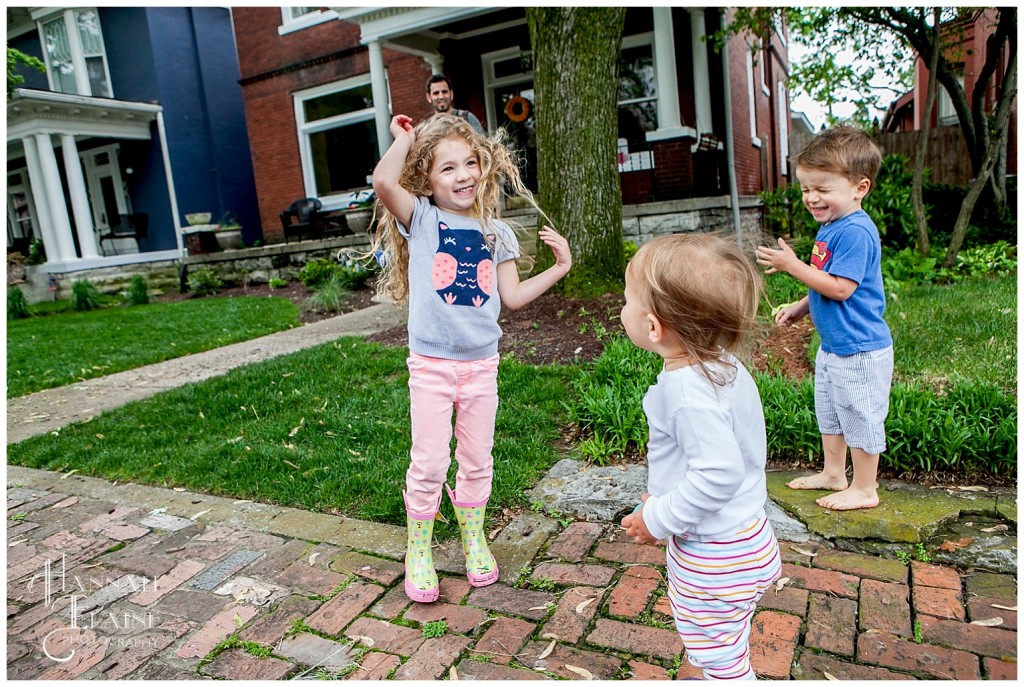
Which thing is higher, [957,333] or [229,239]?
[229,239]

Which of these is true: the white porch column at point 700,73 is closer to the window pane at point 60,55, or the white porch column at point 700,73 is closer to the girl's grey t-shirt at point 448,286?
the girl's grey t-shirt at point 448,286

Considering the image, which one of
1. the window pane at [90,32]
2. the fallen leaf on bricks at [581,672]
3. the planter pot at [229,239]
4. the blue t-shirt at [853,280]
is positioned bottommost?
the fallen leaf on bricks at [581,672]

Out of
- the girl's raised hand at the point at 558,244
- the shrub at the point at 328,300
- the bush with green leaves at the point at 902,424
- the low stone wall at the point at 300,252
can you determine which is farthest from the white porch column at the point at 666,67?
the girl's raised hand at the point at 558,244

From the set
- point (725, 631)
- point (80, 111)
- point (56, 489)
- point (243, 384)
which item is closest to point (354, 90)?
point (80, 111)

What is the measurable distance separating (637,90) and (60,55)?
524 inches

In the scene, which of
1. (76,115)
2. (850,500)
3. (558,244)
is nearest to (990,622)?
(850,500)

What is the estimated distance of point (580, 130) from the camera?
5.46m

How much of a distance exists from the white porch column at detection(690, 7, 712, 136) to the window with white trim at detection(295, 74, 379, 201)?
6.38m

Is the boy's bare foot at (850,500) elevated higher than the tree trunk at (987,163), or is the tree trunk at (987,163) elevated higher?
the tree trunk at (987,163)

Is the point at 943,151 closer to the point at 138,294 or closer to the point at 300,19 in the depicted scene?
the point at 300,19

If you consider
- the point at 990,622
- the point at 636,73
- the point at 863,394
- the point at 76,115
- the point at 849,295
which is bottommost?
the point at 990,622

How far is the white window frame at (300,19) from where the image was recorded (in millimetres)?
13836

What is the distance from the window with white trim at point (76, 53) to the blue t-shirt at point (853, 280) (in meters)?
17.5

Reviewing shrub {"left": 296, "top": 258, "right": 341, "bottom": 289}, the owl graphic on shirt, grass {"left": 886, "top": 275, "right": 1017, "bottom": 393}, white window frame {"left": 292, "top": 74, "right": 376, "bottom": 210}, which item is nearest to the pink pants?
the owl graphic on shirt
